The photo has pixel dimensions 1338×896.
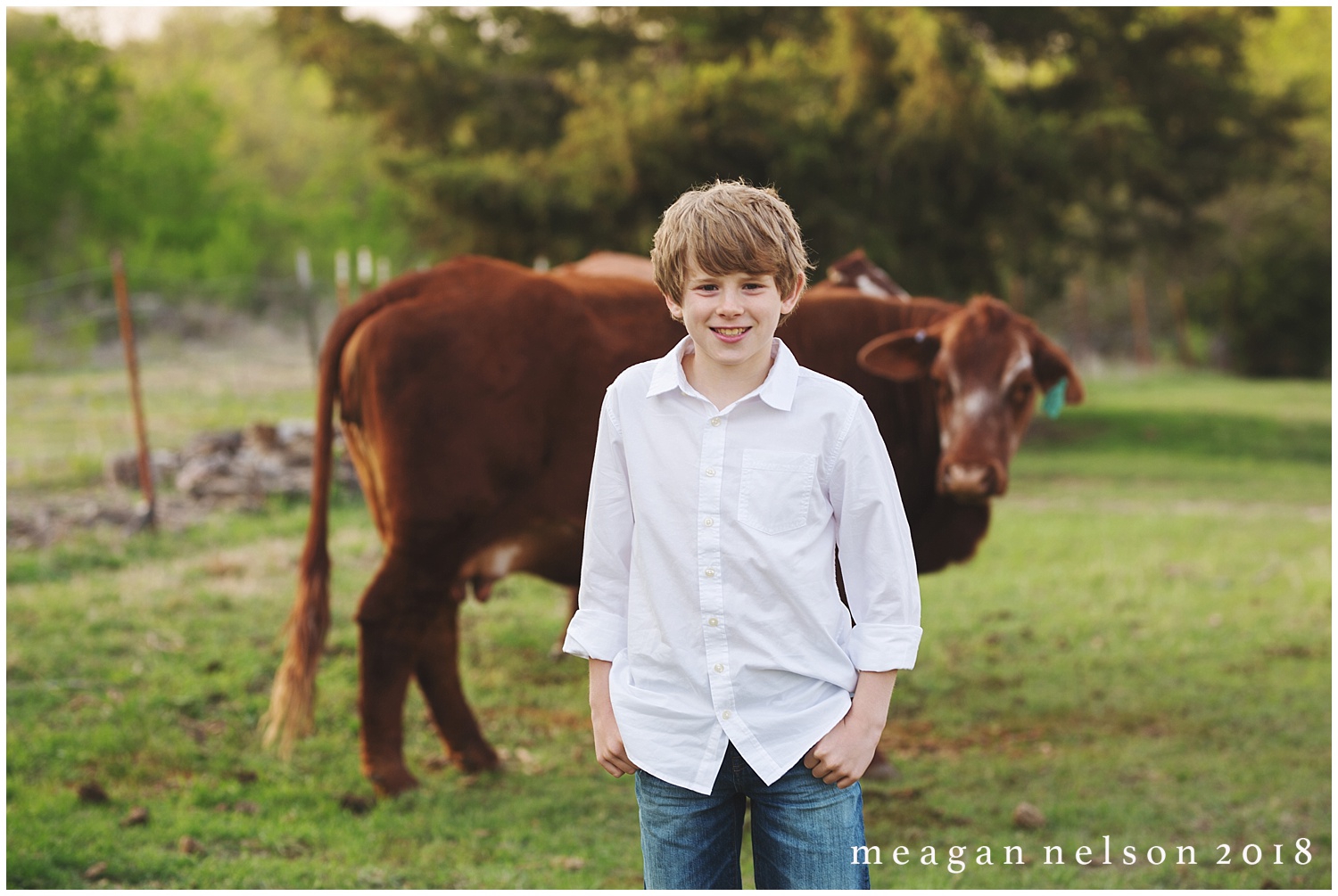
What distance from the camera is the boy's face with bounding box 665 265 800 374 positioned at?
1.92 meters

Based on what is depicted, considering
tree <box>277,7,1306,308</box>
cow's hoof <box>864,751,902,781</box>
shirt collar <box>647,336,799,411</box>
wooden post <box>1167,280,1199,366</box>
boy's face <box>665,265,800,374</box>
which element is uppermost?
tree <box>277,7,1306,308</box>

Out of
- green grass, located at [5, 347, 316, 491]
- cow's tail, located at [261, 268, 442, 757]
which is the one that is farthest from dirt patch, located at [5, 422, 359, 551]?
cow's tail, located at [261, 268, 442, 757]

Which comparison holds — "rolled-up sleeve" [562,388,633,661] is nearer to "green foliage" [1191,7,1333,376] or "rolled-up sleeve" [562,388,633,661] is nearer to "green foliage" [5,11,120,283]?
"green foliage" [5,11,120,283]

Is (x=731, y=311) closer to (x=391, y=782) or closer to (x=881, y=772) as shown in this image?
(x=391, y=782)

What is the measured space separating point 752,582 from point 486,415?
231cm

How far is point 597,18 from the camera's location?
15.7 meters

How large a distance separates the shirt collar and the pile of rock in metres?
7.38

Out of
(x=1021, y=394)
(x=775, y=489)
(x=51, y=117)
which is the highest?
(x=51, y=117)

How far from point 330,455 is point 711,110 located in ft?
32.2

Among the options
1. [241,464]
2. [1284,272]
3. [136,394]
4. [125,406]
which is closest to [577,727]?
[136,394]

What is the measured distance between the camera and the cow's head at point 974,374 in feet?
14.0

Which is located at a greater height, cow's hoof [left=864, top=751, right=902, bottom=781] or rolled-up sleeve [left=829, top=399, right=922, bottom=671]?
rolled-up sleeve [left=829, top=399, right=922, bottom=671]

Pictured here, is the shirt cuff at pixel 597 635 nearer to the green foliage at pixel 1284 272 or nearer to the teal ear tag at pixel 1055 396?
the teal ear tag at pixel 1055 396

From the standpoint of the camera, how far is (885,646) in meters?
1.90
